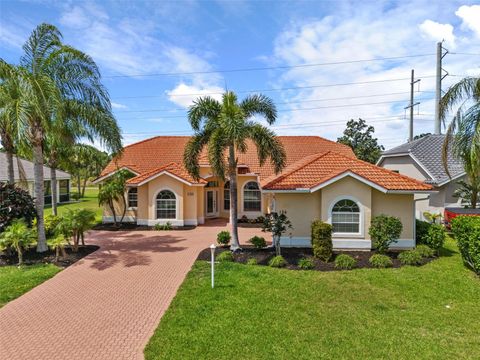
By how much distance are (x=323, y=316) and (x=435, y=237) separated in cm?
907

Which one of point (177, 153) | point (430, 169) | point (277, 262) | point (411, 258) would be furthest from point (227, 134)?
point (430, 169)

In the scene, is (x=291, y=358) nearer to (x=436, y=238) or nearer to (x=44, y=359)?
(x=44, y=359)

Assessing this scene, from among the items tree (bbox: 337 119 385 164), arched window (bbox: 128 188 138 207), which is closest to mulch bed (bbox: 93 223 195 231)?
arched window (bbox: 128 188 138 207)

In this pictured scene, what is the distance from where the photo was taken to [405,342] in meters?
6.79

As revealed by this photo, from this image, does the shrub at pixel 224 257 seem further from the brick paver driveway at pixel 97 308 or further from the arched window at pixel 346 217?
the arched window at pixel 346 217

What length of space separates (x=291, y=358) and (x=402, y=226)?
34.9 feet

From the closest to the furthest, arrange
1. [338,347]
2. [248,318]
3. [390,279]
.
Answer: [338,347]
[248,318]
[390,279]

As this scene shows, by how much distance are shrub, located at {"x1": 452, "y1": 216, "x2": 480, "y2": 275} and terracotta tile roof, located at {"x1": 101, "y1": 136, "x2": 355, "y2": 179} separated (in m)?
13.7

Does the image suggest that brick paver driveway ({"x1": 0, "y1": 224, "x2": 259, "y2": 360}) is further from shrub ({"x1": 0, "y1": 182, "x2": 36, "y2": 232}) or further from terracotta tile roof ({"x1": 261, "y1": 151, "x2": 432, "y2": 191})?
terracotta tile roof ({"x1": 261, "y1": 151, "x2": 432, "y2": 191})

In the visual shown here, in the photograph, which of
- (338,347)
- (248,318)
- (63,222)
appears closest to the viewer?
(338,347)

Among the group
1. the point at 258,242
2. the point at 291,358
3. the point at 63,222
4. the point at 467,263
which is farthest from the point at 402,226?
the point at 63,222

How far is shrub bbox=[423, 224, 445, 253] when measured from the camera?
1384cm

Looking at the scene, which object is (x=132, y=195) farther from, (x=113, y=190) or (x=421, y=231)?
(x=421, y=231)

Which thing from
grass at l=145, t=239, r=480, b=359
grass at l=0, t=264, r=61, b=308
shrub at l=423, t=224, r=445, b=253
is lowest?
grass at l=145, t=239, r=480, b=359
